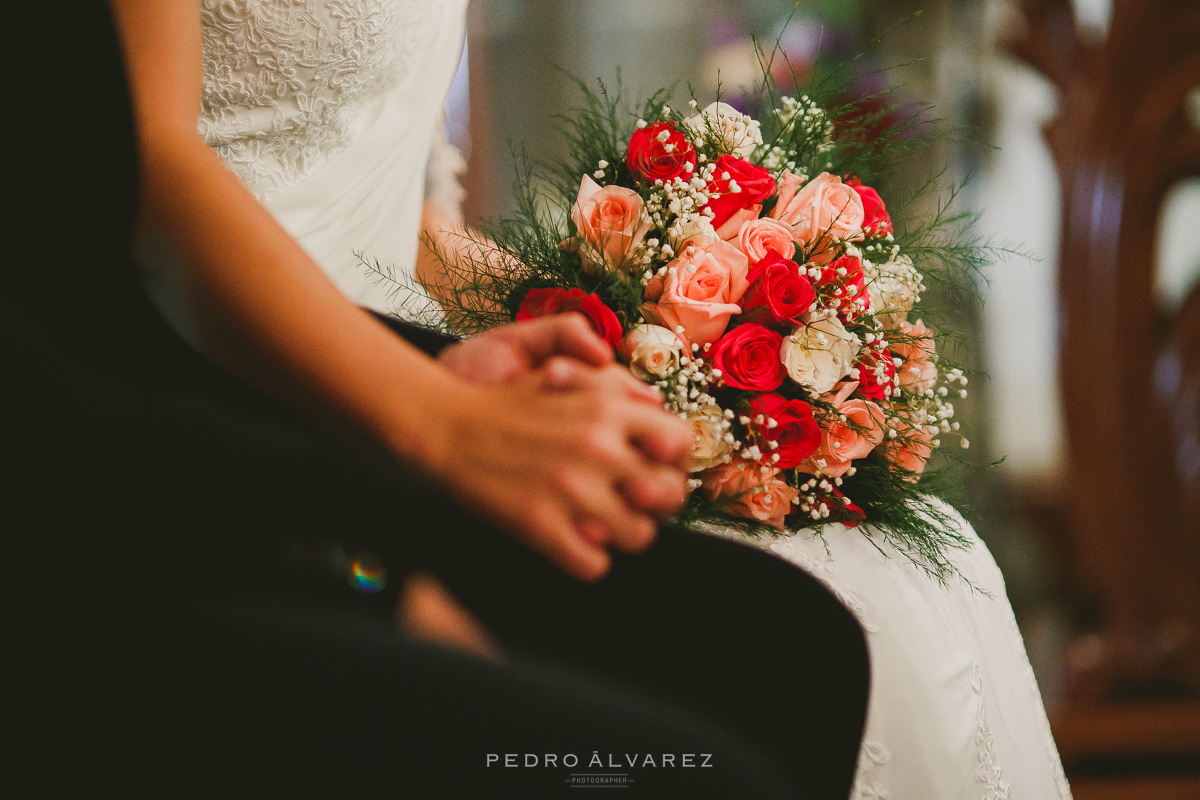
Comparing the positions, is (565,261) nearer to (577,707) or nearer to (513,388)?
(513,388)

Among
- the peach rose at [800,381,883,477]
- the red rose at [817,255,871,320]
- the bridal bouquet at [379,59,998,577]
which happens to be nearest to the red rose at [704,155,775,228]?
the bridal bouquet at [379,59,998,577]

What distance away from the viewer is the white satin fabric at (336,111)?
0.91m

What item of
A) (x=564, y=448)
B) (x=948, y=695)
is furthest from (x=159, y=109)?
(x=948, y=695)

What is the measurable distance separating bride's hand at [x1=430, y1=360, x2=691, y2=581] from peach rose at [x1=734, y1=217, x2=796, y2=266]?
39 cm

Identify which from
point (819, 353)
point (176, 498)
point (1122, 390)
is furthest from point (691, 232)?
point (1122, 390)

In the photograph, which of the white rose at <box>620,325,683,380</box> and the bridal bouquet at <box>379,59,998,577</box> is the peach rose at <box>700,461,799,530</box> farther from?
the white rose at <box>620,325,683,380</box>

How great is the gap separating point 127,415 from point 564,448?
0.20 meters

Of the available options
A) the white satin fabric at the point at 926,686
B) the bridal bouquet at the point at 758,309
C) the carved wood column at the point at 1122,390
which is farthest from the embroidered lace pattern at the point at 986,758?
the carved wood column at the point at 1122,390

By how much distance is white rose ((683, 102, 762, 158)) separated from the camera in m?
0.86

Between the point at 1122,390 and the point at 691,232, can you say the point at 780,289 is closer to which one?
the point at 691,232

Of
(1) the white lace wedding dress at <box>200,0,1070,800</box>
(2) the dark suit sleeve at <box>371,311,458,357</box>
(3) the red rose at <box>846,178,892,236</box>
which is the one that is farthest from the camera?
(3) the red rose at <box>846,178,892,236</box>

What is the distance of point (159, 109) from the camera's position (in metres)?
0.55

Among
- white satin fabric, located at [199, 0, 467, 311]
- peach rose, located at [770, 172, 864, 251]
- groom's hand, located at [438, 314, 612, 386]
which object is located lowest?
groom's hand, located at [438, 314, 612, 386]

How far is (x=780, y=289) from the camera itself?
2.51 ft
